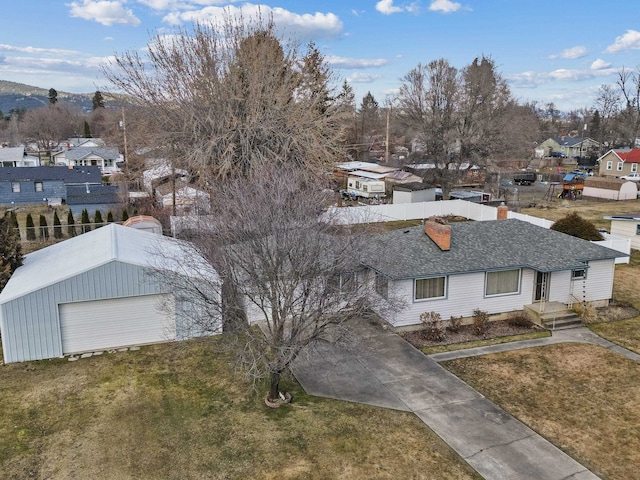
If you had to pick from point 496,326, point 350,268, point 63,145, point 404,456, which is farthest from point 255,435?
Result: point 63,145

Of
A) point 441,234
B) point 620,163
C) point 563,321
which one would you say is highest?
point 620,163

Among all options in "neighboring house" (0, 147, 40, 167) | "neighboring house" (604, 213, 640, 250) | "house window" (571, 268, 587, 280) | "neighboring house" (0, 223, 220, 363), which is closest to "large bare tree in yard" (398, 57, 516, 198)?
"neighboring house" (604, 213, 640, 250)

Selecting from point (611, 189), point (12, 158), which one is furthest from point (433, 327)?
point (12, 158)

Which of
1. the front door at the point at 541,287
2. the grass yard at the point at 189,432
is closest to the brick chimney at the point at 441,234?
the front door at the point at 541,287

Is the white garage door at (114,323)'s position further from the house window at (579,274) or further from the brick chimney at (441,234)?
the house window at (579,274)

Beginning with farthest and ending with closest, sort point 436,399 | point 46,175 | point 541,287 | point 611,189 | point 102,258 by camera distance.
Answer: point 611,189, point 46,175, point 541,287, point 102,258, point 436,399

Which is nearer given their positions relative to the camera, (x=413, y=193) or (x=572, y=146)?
(x=413, y=193)

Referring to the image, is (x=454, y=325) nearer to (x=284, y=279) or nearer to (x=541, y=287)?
(x=541, y=287)

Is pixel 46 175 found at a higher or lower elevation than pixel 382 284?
higher
